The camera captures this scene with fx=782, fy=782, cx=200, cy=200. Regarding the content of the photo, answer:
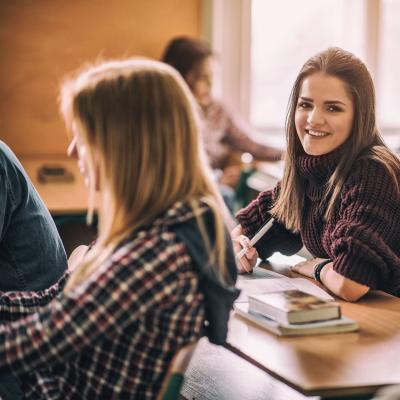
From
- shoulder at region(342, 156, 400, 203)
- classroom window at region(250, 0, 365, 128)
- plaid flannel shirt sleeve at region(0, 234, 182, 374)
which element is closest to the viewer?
plaid flannel shirt sleeve at region(0, 234, 182, 374)

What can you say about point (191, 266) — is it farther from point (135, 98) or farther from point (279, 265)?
point (279, 265)

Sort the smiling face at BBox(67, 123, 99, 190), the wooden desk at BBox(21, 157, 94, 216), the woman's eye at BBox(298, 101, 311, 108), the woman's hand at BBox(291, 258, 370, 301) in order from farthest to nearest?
the wooden desk at BBox(21, 157, 94, 216) < the woman's eye at BBox(298, 101, 311, 108) < the woman's hand at BBox(291, 258, 370, 301) < the smiling face at BBox(67, 123, 99, 190)

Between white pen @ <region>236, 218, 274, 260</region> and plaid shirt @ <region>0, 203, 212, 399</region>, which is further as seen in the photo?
white pen @ <region>236, 218, 274, 260</region>

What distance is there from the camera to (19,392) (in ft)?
6.20

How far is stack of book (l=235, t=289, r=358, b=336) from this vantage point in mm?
1603

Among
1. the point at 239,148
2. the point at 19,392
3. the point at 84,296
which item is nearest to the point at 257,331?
the point at 84,296

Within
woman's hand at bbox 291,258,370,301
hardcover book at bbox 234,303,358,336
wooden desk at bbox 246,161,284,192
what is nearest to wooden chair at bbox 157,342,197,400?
hardcover book at bbox 234,303,358,336

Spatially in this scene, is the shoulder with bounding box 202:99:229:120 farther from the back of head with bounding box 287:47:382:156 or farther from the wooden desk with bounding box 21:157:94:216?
the back of head with bounding box 287:47:382:156

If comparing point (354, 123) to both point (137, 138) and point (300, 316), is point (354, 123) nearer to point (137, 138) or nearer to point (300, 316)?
point (300, 316)

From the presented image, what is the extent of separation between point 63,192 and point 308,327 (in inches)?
96.2

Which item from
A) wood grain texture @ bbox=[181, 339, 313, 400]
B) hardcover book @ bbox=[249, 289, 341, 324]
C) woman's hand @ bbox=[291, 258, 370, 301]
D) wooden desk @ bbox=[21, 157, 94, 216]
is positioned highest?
hardcover book @ bbox=[249, 289, 341, 324]

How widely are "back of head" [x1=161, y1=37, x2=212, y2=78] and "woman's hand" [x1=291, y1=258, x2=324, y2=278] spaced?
8.99ft

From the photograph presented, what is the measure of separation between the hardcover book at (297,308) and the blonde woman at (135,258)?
0.24 m

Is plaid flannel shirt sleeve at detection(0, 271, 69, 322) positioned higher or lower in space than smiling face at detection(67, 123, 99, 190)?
lower
